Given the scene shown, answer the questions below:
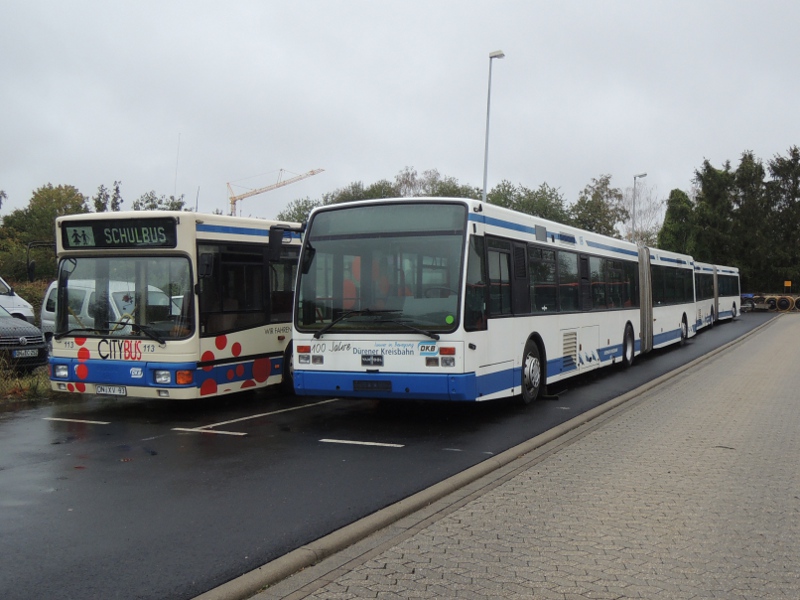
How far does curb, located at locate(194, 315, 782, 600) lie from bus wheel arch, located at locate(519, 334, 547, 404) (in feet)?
6.02

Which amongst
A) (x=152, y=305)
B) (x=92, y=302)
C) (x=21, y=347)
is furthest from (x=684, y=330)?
(x=92, y=302)

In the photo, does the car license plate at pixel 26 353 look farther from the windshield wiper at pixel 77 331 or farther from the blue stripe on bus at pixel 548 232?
the blue stripe on bus at pixel 548 232

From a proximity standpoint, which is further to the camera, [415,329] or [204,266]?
[204,266]

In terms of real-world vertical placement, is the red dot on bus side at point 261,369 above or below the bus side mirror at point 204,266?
below

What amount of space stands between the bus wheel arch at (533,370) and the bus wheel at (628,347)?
235 inches

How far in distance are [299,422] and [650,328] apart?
12902 mm

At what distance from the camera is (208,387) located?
11219mm

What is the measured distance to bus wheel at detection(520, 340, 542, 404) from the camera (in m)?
12.0

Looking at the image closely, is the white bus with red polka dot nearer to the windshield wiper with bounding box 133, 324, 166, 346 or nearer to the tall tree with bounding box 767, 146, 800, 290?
the windshield wiper with bounding box 133, 324, 166, 346

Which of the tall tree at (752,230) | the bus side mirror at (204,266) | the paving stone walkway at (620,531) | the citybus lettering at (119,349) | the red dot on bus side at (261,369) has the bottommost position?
the paving stone walkway at (620,531)

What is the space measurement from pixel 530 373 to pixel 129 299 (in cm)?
593

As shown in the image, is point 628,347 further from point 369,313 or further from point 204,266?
point 204,266

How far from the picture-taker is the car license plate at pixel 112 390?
435 inches

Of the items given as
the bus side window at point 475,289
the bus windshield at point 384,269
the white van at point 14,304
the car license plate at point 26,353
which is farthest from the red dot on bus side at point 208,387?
the white van at point 14,304
